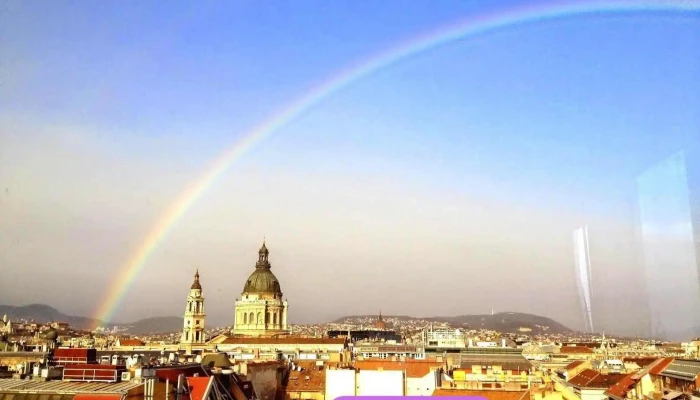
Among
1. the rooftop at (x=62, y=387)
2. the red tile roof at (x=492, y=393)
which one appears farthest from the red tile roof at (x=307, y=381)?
the rooftop at (x=62, y=387)

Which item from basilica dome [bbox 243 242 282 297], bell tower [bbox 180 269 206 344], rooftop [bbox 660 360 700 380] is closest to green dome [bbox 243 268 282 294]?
basilica dome [bbox 243 242 282 297]

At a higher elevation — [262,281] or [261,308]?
[262,281]

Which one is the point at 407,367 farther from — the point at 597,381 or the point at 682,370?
the point at 682,370

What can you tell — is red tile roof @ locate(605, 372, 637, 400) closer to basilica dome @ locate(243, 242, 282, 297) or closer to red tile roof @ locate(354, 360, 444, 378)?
red tile roof @ locate(354, 360, 444, 378)

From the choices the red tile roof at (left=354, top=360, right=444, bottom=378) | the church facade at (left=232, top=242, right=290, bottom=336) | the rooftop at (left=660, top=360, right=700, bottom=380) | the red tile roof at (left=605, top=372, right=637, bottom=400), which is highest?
the church facade at (left=232, top=242, right=290, bottom=336)

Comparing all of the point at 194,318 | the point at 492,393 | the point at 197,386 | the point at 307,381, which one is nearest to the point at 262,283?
the point at 194,318

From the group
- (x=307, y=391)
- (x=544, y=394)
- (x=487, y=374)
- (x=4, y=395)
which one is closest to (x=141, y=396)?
(x=4, y=395)

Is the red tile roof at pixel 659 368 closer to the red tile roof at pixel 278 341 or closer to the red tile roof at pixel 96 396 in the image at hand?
Result: the red tile roof at pixel 96 396
